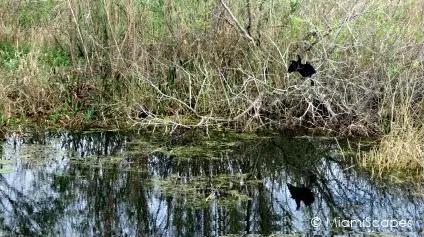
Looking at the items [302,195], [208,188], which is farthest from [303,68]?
[208,188]

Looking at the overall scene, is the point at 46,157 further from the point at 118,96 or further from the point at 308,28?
the point at 308,28

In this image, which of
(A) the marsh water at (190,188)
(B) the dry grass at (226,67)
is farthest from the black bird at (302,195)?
(B) the dry grass at (226,67)

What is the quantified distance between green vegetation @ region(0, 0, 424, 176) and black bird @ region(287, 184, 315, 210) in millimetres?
1336

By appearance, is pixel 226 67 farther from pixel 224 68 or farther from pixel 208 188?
pixel 208 188

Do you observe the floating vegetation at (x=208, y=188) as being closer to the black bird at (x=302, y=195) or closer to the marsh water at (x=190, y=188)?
the marsh water at (x=190, y=188)

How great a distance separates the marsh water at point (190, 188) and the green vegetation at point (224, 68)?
37 cm

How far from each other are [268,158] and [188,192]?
107 centimetres

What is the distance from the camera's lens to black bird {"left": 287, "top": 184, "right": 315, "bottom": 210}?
4668mm

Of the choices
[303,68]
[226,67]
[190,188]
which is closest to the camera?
[190,188]

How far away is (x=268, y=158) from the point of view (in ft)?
18.2

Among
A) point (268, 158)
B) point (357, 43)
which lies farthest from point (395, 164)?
point (357, 43)

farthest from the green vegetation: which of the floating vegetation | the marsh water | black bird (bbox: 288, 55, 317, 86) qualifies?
the floating vegetation

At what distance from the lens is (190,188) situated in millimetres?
4797

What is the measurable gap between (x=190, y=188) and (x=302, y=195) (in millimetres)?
827
